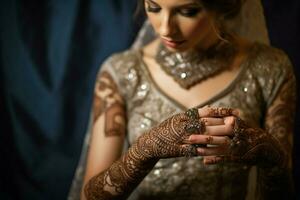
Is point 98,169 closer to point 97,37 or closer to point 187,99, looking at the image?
point 187,99

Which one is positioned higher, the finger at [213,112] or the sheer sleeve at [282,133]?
the finger at [213,112]

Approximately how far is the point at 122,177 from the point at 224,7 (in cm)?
45

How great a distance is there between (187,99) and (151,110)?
0.30 ft

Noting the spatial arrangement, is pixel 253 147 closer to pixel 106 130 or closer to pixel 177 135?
pixel 177 135

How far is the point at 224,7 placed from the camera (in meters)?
1.13

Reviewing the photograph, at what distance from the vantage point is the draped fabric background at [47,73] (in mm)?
1511

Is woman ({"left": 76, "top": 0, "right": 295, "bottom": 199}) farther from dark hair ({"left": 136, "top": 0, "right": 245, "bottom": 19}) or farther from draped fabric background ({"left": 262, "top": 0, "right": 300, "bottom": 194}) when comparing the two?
draped fabric background ({"left": 262, "top": 0, "right": 300, "bottom": 194})

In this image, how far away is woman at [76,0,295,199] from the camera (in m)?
1.04

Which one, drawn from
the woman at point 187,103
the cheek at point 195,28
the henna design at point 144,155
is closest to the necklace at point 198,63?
the woman at point 187,103

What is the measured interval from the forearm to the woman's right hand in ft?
0.06

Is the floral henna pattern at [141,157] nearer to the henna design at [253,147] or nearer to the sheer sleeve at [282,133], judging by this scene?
the henna design at [253,147]

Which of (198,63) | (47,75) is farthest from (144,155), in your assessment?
(47,75)

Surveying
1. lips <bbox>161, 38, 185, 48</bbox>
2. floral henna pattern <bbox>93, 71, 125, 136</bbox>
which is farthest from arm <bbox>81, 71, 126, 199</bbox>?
lips <bbox>161, 38, 185, 48</bbox>

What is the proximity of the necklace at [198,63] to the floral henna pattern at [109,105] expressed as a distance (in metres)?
0.14
